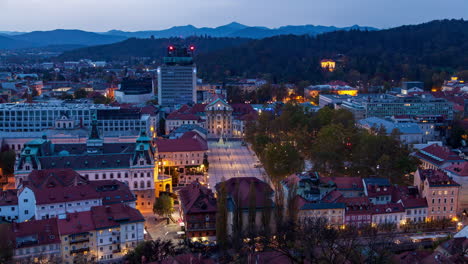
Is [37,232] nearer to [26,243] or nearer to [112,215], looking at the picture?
[26,243]

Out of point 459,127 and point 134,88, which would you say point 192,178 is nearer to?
point 459,127

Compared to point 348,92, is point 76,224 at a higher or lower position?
lower

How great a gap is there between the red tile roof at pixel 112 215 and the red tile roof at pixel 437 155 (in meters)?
29.5

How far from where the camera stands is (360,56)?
487 feet

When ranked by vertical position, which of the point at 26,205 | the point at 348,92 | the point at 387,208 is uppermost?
the point at 348,92

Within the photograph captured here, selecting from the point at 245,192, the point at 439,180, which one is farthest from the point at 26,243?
the point at 439,180

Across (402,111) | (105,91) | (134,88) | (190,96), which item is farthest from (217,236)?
(105,91)

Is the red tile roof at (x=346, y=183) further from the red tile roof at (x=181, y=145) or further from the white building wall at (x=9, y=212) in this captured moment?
the white building wall at (x=9, y=212)

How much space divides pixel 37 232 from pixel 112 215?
170 inches

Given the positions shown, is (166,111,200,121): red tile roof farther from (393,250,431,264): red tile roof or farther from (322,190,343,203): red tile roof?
(393,250,431,264): red tile roof

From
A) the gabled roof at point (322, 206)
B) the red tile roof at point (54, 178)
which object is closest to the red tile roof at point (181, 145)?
the red tile roof at point (54, 178)

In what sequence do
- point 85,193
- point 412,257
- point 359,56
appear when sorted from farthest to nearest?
point 359,56, point 85,193, point 412,257

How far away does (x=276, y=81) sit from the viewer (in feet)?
429

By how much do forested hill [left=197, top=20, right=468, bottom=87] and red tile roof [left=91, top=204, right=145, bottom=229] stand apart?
9675 centimetres
